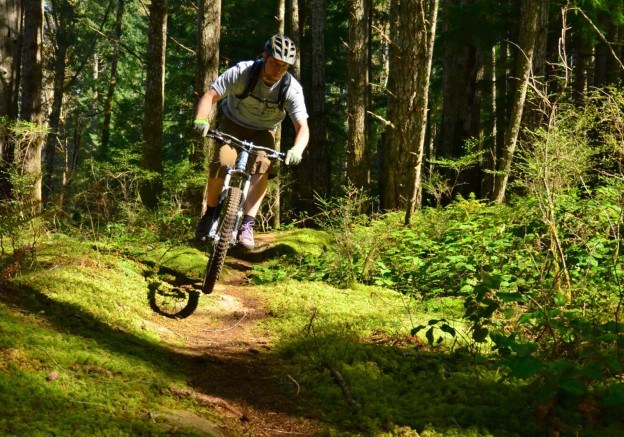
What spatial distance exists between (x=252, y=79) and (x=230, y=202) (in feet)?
4.73

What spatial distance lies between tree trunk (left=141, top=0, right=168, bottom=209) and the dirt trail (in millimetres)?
8706

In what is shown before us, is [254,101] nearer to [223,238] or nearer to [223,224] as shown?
[223,224]

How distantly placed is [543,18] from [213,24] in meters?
7.26

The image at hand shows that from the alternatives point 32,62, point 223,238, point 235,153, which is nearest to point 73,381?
point 223,238

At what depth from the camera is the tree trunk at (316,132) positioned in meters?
19.2

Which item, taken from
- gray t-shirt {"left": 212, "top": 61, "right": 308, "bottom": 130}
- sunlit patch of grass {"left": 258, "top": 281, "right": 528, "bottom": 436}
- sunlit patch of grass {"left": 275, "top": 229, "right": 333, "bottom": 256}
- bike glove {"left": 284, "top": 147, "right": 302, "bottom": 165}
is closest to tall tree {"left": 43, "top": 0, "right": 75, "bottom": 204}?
sunlit patch of grass {"left": 275, "top": 229, "right": 333, "bottom": 256}

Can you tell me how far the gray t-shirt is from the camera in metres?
6.00

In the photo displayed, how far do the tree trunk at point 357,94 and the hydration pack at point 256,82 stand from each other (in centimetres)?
846

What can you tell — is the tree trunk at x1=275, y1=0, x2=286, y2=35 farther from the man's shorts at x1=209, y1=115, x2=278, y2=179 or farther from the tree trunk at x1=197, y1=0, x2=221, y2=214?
the man's shorts at x1=209, y1=115, x2=278, y2=179

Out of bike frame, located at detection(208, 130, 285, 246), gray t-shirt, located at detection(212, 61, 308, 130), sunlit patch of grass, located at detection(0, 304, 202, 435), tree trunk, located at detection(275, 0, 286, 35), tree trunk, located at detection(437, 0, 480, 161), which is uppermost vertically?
tree trunk, located at detection(275, 0, 286, 35)


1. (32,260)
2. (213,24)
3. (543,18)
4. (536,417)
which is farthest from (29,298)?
(543,18)

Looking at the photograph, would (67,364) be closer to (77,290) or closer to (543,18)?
(77,290)

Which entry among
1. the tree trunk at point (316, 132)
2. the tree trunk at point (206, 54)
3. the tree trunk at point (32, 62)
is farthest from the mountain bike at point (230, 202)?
the tree trunk at point (316, 132)

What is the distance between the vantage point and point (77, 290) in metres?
Answer: 4.62
